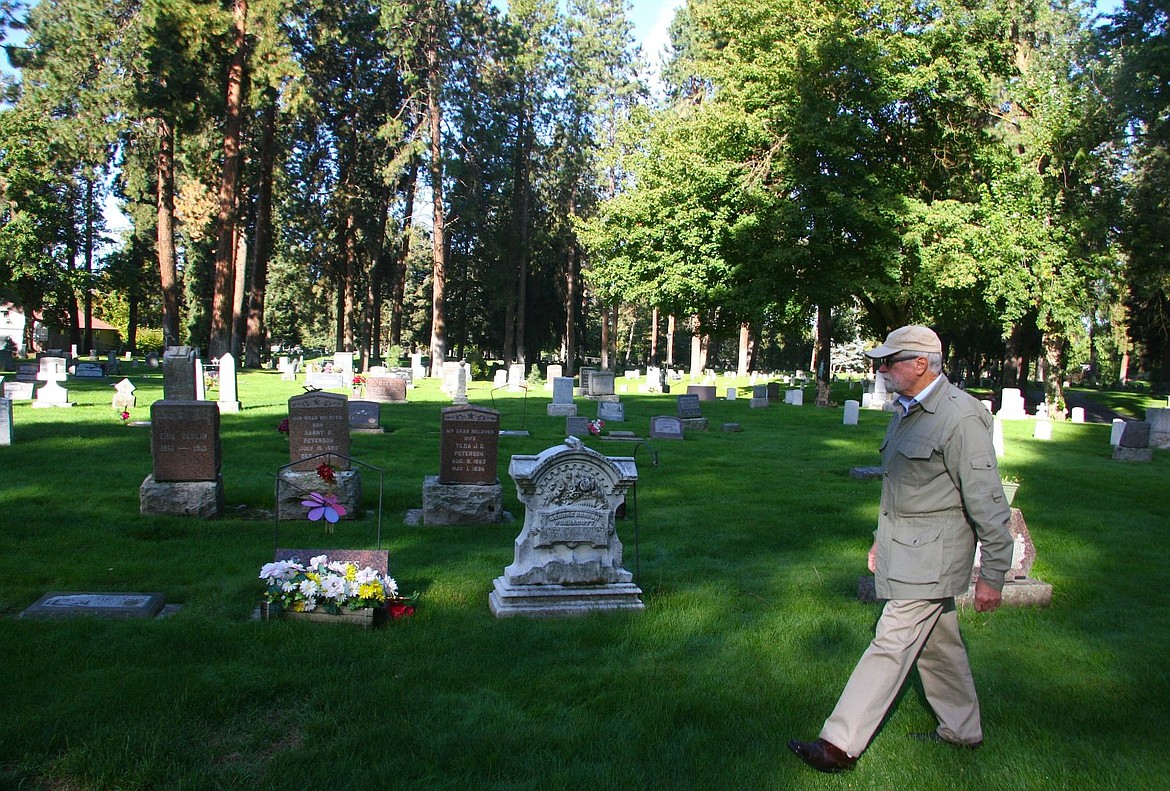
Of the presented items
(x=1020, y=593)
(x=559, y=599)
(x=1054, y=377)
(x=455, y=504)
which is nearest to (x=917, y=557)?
(x=559, y=599)

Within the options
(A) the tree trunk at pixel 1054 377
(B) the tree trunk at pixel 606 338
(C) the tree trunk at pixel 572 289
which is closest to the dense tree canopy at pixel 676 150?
(A) the tree trunk at pixel 1054 377

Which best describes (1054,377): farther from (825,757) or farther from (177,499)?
(825,757)

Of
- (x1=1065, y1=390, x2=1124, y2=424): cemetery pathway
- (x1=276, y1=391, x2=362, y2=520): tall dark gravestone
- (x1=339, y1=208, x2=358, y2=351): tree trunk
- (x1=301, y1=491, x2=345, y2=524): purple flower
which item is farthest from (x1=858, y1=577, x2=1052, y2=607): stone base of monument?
(x1=339, y1=208, x2=358, y2=351): tree trunk

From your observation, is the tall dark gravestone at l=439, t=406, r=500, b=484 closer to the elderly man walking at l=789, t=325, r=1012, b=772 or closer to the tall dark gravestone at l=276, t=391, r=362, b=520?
the tall dark gravestone at l=276, t=391, r=362, b=520

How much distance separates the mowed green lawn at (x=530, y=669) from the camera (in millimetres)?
3955

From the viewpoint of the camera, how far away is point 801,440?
18766 millimetres

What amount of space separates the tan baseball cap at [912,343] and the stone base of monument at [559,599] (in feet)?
→ 10.2

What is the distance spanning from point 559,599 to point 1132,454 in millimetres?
15793

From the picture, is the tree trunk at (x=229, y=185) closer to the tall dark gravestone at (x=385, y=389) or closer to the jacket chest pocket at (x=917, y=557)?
the tall dark gravestone at (x=385, y=389)

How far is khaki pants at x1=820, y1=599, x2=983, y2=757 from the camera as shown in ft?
12.5

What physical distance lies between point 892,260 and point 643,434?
1085 cm

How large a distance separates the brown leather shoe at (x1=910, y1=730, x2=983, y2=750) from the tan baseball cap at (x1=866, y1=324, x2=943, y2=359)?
1.96 m

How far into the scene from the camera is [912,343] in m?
3.99

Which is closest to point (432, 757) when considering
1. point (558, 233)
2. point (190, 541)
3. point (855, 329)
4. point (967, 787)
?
point (967, 787)
